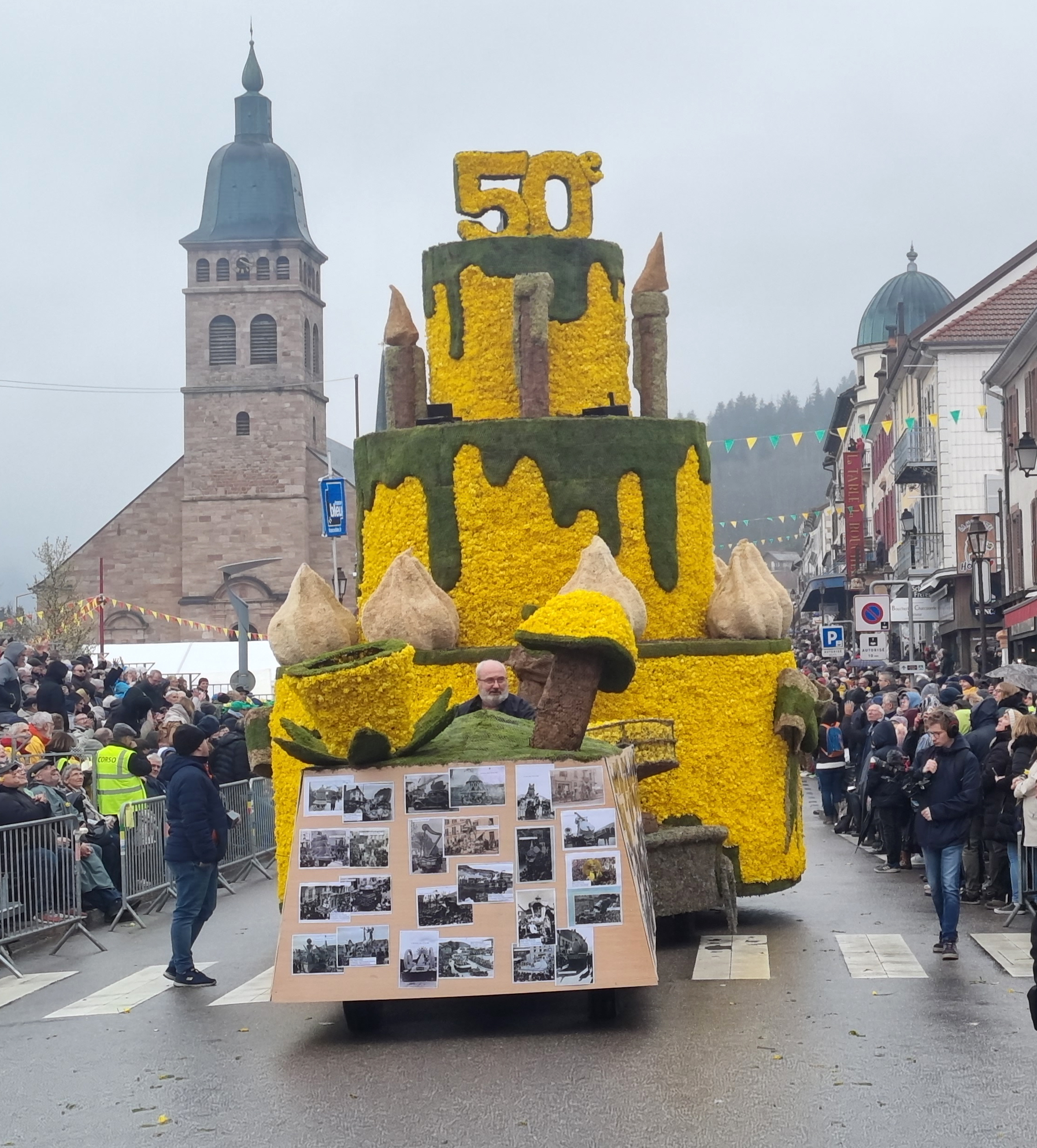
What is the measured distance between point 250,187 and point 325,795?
7645cm

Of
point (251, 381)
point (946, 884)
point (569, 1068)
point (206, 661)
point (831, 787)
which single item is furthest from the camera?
point (251, 381)

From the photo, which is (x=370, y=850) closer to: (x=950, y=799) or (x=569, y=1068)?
(x=569, y=1068)

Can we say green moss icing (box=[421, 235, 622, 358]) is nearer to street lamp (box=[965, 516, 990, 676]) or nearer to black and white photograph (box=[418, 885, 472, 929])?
black and white photograph (box=[418, 885, 472, 929])

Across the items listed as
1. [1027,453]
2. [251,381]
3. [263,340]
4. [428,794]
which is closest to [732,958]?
[428,794]

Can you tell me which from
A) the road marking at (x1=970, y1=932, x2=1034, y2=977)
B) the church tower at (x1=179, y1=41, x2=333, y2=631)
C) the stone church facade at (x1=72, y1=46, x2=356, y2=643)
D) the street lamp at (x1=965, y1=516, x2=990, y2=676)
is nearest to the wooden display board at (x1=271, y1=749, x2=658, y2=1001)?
the road marking at (x1=970, y1=932, x2=1034, y2=977)

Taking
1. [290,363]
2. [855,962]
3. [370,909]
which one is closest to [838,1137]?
[370,909]

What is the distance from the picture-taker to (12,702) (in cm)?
2170

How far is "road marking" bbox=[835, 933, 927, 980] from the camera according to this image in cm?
1130

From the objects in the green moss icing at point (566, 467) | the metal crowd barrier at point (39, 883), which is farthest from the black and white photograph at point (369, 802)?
the metal crowd barrier at point (39, 883)

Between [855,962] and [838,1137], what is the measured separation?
4610 millimetres

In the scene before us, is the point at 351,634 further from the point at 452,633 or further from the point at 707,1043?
the point at 707,1043

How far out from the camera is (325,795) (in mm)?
9547

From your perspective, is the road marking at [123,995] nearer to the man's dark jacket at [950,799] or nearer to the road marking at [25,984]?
the road marking at [25,984]

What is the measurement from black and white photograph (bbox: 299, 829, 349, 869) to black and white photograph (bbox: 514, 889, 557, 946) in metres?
0.93
